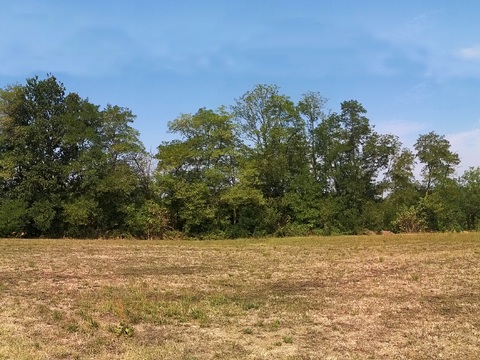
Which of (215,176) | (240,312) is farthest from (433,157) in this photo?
(240,312)

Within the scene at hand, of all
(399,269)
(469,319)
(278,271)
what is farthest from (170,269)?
(469,319)

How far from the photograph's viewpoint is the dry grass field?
839cm

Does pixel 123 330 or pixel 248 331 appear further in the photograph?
pixel 248 331

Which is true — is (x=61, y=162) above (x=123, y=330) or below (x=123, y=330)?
above

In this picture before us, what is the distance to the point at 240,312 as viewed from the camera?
11586mm

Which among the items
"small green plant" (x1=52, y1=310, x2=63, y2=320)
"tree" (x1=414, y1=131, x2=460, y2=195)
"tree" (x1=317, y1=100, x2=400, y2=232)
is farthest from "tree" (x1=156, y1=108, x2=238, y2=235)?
"small green plant" (x1=52, y1=310, x2=63, y2=320)

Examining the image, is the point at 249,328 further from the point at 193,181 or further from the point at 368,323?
the point at 193,181

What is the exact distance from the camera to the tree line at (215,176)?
49.6m

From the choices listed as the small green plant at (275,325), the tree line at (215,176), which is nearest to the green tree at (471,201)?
the tree line at (215,176)

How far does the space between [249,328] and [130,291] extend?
562cm

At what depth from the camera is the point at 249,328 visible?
9.95 meters

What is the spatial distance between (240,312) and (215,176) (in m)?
42.0

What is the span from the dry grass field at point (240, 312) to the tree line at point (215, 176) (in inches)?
1213

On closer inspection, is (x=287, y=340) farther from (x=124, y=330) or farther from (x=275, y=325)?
(x=124, y=330)
